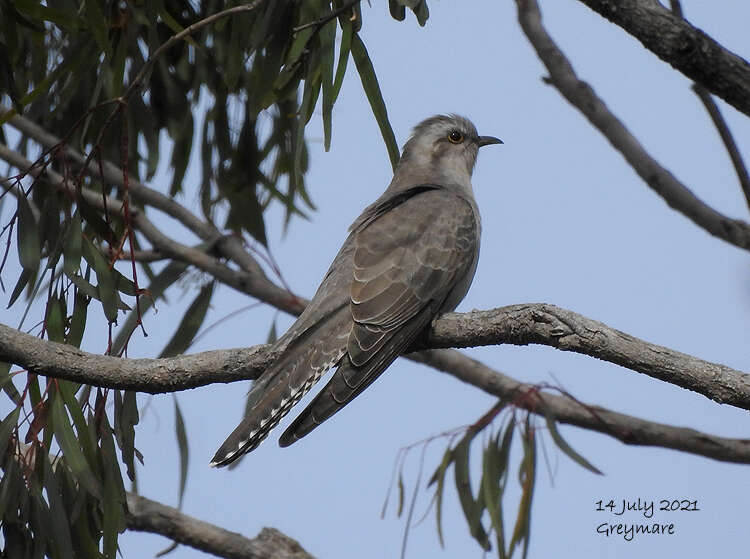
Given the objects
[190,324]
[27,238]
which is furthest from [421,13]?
[190,324]

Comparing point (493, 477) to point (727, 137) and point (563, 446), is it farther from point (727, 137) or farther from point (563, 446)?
point (727, 137)

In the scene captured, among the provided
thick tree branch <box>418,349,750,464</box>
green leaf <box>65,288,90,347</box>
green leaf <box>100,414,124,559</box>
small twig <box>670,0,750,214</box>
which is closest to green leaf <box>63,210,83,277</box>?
green leaf <box>65,288,90,347</box>

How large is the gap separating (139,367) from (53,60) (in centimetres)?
334

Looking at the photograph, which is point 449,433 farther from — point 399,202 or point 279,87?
point 279,87

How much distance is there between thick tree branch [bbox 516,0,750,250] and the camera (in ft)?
18.3

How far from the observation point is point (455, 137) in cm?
694

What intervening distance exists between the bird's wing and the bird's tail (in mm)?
74

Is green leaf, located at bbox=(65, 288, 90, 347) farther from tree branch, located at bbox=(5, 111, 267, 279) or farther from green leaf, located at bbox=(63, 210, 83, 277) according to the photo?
tree branch, located at bbox=(5, 111, 267, 279)

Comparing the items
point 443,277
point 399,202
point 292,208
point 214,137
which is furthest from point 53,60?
point 443,277

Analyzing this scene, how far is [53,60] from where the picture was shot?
21.3ft

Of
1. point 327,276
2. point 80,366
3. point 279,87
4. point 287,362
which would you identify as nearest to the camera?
point 80,366

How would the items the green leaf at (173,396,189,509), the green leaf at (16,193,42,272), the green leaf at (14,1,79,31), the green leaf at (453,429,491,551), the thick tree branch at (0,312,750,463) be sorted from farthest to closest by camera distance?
1. the green leaf at (453,429,491,551)
2. the green leaf at (173,396,189,509)
3. the green leaf at (16,193,42,272)
4. the green leaf at (14,1,79,31)
5. the thick tree branch at (0,312,750,463)

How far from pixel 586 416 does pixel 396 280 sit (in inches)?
88.6

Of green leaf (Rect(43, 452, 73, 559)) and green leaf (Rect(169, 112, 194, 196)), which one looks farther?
green leaf (Rect(169, 112, 194, 196))
